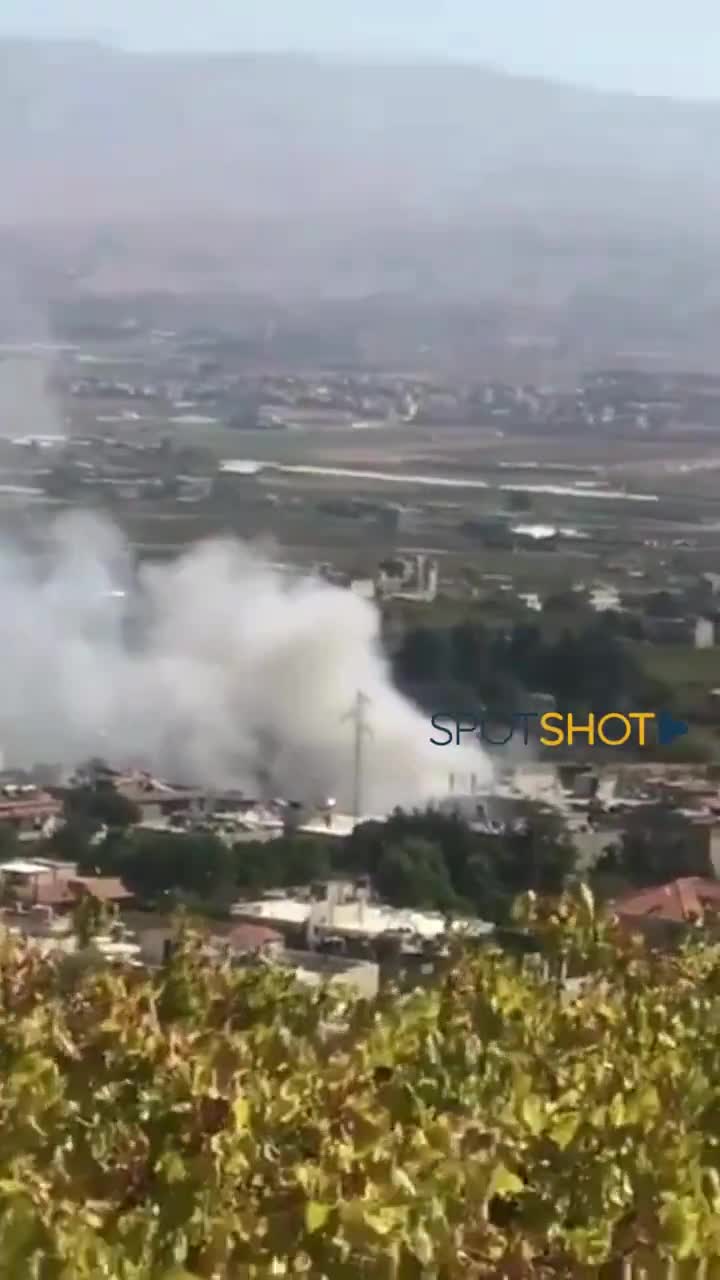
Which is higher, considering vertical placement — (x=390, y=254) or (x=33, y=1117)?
(x=390, y=254)

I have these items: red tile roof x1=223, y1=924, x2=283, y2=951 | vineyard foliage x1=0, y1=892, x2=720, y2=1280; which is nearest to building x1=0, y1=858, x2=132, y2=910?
red tile roof x1=223, y1=924, x2=283, y2=951

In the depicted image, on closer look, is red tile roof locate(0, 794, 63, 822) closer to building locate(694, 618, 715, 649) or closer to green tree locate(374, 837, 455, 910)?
green tree locate(374, 837, 455, 910)

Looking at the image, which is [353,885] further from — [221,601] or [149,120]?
[149,120]

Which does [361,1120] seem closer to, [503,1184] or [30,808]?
[503,1184]

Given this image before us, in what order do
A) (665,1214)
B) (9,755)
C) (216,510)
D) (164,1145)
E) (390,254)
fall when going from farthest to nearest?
1. (390,254)
2. (216,510)
3. (9,755)
4. (164,1145)
5. (665,1214)

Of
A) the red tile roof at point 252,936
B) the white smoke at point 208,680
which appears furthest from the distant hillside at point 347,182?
the red tile roof at point 252,936

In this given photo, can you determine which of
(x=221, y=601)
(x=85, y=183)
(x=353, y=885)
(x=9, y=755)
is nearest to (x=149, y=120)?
(x=85, y=183)

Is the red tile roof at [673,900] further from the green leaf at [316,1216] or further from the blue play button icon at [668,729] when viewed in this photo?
the green leaf at [316,1216]

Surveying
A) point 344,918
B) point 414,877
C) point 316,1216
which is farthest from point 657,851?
point 316,1216
